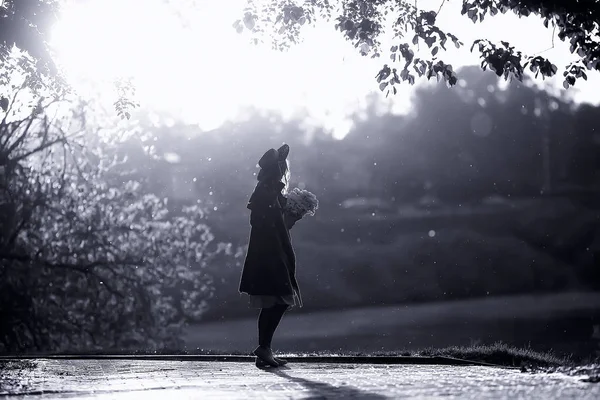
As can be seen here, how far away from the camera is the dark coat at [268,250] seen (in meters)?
11.1

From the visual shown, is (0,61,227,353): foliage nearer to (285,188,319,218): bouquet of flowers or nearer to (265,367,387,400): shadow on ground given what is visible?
(285,188,319,218): bouquet of flowers

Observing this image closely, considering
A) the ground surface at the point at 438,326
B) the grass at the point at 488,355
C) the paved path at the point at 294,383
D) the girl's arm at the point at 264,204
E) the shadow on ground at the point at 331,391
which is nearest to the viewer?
the shadow on ground at the point at 331,391

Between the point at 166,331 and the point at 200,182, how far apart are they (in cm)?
3079

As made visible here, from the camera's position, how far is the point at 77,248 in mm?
34688

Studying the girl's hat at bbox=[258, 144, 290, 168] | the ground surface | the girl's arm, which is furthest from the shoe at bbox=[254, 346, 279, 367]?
the ground surface

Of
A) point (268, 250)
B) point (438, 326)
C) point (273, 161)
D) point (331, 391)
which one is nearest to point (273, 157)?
point (273, 161)

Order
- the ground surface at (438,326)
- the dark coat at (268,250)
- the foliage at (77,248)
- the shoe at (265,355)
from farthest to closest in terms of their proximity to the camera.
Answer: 1. the ground surface at (438,326)
2. the foliage at (77,248)
3. the shoe at (265,355)
4. the dark coat at (268,250)

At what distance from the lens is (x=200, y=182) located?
68.9 m

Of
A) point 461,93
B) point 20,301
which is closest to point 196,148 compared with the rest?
point 461,93

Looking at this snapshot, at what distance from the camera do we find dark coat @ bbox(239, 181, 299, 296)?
11.1m

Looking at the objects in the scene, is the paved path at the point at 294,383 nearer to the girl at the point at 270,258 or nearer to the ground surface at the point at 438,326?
the girl at the point at 270,258

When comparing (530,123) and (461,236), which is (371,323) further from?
(530,123)

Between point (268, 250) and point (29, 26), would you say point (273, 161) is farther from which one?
point (29, 26)

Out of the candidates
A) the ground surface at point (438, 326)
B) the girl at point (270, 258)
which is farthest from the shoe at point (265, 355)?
the ground surface at point (438, 326)
